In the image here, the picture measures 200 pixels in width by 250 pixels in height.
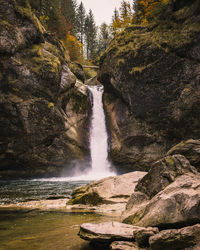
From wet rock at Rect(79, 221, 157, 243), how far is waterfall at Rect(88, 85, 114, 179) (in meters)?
17.4

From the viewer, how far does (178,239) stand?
10.7 ft

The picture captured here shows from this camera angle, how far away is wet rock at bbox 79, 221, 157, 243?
3.81 m

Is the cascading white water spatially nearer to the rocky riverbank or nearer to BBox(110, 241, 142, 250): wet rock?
the rocky riverbank

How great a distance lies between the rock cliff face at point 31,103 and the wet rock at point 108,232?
53.9ft

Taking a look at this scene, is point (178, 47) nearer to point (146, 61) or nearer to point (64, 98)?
point (146, 61)

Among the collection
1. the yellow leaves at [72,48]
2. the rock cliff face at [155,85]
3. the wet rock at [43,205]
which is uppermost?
the yellow leaves at [72,48]

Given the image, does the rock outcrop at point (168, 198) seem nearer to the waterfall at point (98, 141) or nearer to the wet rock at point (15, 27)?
the waterfall at point (98, 141)

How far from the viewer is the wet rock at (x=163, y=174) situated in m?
5.66

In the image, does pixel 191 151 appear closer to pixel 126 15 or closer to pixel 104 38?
pixel 126 15

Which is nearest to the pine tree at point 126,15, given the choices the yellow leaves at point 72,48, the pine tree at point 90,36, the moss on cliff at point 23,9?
the yellow leaves at point 72,48

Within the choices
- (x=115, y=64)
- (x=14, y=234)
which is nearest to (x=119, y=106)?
(x=115, y=64)

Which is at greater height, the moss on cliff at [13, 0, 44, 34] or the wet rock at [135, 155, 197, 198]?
the moss on cliff at [13, 0, 44, 34]

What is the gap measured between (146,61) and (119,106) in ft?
18.0

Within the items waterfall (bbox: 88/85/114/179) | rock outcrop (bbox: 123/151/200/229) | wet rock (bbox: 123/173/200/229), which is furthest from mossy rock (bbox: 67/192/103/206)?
waterfall (bbox: 88/85/114/179)
